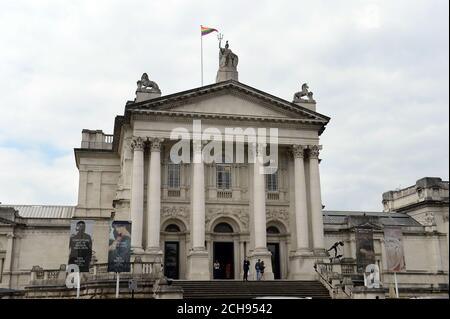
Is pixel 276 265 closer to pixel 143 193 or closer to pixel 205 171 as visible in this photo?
pixel 205 171

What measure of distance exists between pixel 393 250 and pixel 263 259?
10919 millimetres

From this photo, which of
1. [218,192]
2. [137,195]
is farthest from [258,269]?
[137,195]

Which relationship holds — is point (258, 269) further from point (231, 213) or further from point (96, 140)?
point (96, 140)

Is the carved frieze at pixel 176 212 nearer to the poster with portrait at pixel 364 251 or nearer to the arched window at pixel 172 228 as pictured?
the arched window at pixel 172 228

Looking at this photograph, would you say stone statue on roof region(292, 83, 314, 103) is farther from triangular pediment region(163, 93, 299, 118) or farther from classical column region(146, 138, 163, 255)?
classical column region(146, 138, 163, 255)

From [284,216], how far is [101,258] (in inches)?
624

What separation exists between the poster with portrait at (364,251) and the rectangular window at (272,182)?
7.69 metres

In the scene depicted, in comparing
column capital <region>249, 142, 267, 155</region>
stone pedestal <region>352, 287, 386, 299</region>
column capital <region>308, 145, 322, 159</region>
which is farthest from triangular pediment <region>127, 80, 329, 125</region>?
stone pedestal <region>352, 287, 386, 299</region>

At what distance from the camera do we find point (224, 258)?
133 ft

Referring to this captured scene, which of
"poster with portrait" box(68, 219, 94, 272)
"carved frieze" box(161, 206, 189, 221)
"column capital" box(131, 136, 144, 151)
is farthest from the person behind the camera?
"carved frieze" box(161, 206, 189, 221)

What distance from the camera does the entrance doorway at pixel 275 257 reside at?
41266mm

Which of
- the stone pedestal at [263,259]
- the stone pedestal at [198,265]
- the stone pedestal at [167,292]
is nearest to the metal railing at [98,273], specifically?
the stone pedestal at [167,292]

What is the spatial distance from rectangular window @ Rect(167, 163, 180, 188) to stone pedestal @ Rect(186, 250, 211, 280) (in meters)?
5.79

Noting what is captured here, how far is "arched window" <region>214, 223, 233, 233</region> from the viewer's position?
4116 centimetres
